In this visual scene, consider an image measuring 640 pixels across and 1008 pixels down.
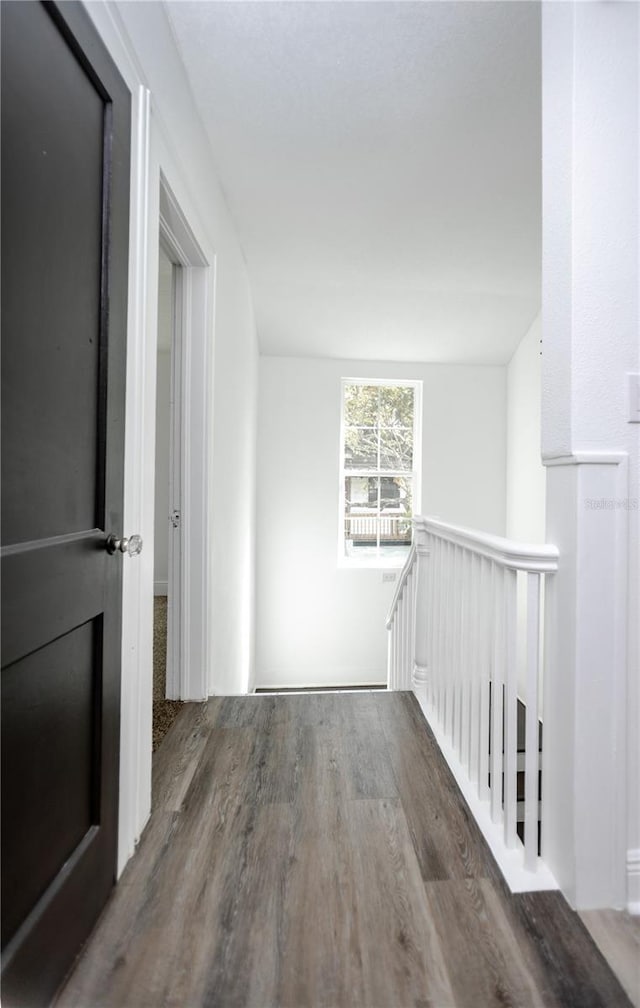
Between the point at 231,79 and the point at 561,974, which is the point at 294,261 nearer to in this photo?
the point at 231,79

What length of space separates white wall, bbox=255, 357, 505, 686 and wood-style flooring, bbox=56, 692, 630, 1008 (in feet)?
9.53

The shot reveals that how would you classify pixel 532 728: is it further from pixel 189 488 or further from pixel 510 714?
pixel 189 488

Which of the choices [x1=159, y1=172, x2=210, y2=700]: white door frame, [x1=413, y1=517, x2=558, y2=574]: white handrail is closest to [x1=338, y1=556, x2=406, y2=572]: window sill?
[x1=159, y1=172, x2=210, y2=700]: white door frame

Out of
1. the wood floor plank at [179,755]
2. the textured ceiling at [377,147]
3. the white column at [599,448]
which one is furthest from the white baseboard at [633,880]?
the textured ceiling at [377,147]

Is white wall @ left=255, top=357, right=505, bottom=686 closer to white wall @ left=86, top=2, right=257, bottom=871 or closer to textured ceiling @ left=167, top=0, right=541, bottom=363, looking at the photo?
textured ceiling @ left=167, top=0, right=541, bottom=363

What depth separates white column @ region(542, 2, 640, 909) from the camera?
1.21 metres

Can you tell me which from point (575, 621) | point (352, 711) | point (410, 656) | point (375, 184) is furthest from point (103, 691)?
point (375, 184)

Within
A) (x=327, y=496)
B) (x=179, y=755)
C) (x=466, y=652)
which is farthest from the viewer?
(x=327, y=496)

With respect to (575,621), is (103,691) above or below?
below

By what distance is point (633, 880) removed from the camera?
3.99 ft

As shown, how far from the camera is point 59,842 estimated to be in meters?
0.98

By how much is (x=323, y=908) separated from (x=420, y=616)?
133 centimetres

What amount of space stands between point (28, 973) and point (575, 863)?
121 centimetres

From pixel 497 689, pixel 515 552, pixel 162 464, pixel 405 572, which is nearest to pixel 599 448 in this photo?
pixel 515 552
